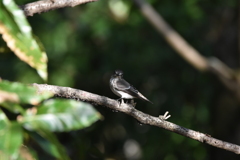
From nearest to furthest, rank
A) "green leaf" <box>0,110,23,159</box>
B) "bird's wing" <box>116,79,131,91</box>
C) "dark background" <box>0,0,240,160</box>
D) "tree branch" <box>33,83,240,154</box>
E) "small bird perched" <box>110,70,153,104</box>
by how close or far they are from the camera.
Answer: "green leaf" <box>0,110,23,159</box>
"tree branch" <box>33,83,240,154</box>
"small bird perched" <box>110,70,153,104</box>
"bird's wing" <box>116,79,131,91</box>
"dark background" <box>0,0,240,160</box>

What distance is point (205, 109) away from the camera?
24.1ft

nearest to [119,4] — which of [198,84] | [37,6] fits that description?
[198,84]

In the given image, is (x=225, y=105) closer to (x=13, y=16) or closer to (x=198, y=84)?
(x=198, y=84)

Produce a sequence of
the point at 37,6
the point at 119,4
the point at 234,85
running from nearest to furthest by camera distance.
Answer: the point at 37,6
the point at 234,85
the point at 119,4

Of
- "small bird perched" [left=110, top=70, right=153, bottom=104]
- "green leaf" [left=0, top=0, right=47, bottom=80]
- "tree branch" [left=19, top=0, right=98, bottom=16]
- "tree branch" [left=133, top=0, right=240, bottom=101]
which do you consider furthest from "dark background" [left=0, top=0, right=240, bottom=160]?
"green leaf" [left=0, top=0, right=47, bottom=80]

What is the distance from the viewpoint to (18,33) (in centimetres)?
87

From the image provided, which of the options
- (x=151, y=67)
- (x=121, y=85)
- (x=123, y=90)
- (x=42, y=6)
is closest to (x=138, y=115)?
(x=42, y=6)

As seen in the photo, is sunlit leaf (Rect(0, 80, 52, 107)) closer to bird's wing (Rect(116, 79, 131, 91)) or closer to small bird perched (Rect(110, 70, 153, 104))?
small bird perched (Rect(110, 70, 153, 104))

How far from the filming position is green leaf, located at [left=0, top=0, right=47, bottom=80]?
2.83 feet

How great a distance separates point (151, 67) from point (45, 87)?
19.3 ft

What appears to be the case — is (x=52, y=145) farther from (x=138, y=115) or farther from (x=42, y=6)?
(x=42, y=6)

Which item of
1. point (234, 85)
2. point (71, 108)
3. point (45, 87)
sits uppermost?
point (234, 85)

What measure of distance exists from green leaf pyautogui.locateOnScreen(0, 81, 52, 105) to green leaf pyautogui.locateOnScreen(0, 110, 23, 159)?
3 centimetres

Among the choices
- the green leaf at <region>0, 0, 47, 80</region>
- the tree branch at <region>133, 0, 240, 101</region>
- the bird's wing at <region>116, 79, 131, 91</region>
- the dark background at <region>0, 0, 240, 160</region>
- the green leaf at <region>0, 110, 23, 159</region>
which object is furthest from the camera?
the dark background at <region>0, 0, 240, 160</region>
